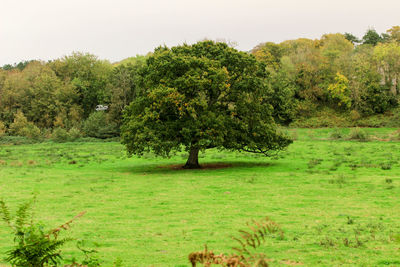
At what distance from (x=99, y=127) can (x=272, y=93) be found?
1332 inches

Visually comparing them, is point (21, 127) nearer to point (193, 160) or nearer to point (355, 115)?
point (193, 160)

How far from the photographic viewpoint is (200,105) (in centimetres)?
3006

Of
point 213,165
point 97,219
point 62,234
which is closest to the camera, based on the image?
point 62,234

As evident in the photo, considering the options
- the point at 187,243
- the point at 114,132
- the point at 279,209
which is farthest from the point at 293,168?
the point at 114,132

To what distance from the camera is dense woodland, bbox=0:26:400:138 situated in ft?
257

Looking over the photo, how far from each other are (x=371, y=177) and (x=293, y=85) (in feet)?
205

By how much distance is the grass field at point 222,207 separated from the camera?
11586mm

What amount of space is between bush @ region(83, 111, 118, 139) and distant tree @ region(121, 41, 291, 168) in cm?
4628

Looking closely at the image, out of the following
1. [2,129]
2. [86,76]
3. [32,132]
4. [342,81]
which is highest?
[86,76]

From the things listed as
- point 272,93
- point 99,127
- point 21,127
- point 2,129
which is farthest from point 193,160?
point 2,129

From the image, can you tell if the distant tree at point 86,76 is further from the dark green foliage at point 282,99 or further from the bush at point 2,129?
the dark green foliage at point 282,99

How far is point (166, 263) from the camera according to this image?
10617 mm

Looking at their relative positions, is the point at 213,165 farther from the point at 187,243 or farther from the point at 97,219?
the point at 187,243

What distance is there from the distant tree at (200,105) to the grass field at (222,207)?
242cm
